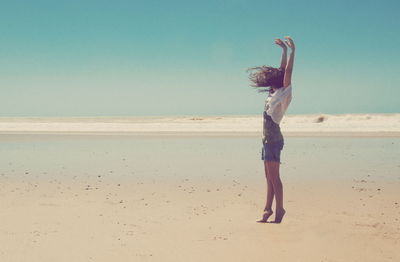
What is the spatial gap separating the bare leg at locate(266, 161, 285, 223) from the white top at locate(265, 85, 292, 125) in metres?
0.60

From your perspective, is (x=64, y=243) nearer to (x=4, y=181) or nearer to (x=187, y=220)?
(x=187, y=220)

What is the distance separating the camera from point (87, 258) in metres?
4.55

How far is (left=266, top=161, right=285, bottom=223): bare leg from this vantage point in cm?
582

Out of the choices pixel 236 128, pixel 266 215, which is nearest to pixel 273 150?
pixel 266 215

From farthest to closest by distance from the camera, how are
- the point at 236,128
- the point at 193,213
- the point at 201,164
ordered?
1. the point at 236,128
2. the point at 201,164
3. the point at 193,213

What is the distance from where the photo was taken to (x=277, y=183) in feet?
19.4

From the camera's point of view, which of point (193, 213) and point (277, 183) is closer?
point (277, 183)

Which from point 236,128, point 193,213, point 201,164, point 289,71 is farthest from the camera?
point 236,128

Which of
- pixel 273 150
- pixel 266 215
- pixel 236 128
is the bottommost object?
pixel 236 128

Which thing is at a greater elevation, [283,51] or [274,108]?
[283,51]

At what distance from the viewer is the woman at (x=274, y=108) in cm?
571

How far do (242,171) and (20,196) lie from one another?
210 inches

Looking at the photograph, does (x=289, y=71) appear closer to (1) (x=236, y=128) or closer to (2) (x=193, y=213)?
(2) (x=193, y=213)

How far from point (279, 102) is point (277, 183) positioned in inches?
43.7
